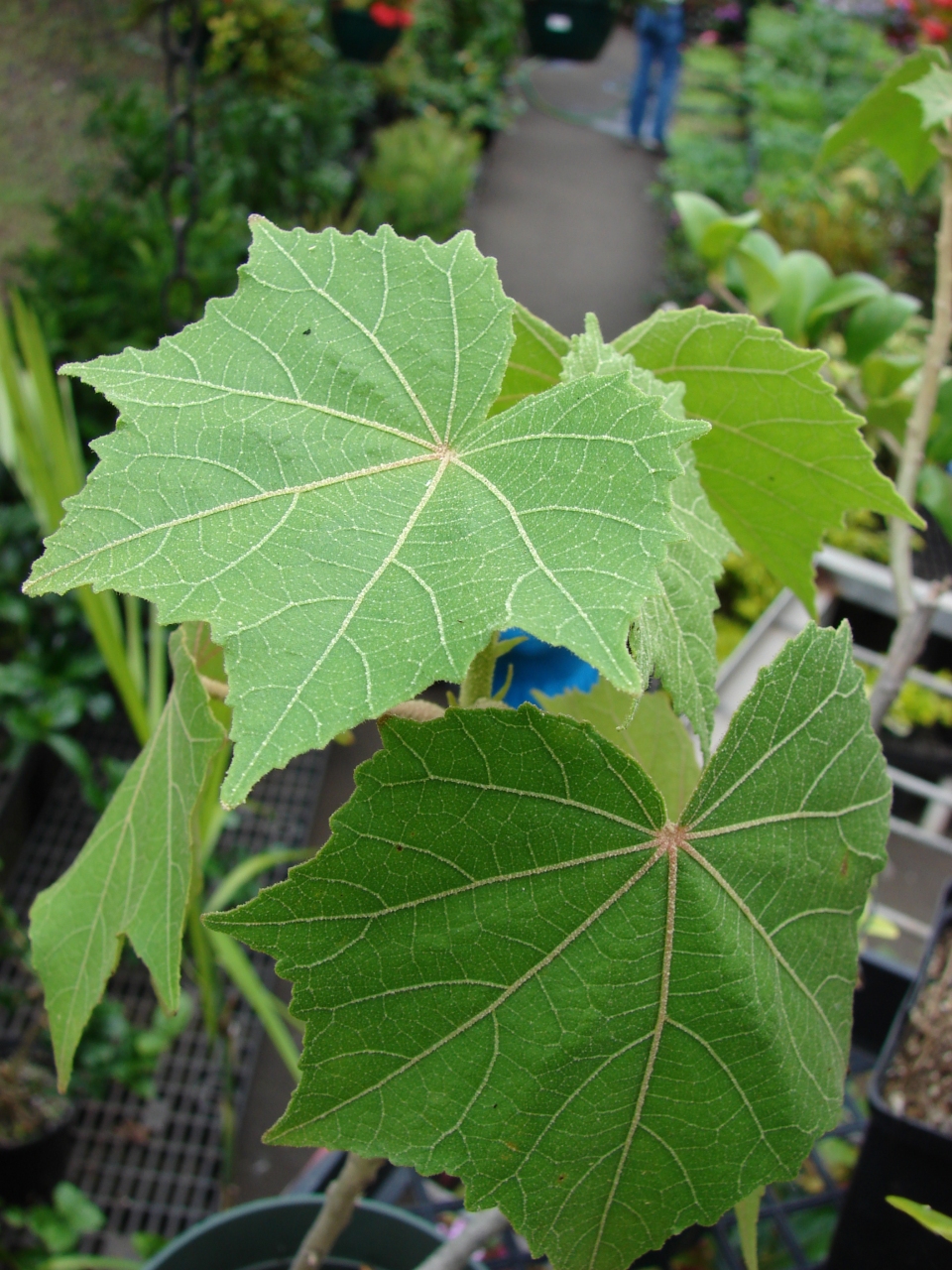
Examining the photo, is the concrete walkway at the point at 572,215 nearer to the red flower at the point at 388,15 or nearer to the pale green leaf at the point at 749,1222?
the red flower at the point at 388,15

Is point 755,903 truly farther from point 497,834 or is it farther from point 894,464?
point 894,464

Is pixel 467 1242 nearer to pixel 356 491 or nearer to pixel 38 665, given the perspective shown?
pixel 356 491

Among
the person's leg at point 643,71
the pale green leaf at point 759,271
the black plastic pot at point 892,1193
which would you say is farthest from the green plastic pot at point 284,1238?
the person's leg at point 643,71

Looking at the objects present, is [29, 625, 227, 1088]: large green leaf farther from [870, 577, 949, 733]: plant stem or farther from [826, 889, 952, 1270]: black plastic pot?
[826, 889, 952, 1270]: black plastic pot

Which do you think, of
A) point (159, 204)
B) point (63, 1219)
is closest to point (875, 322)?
point (63, 1219)

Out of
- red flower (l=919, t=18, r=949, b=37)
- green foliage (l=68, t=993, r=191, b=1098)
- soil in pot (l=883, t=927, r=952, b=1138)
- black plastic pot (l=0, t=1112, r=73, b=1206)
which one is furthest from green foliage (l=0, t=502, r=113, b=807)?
red flower (l=919, t=18, r=949, b=37)
